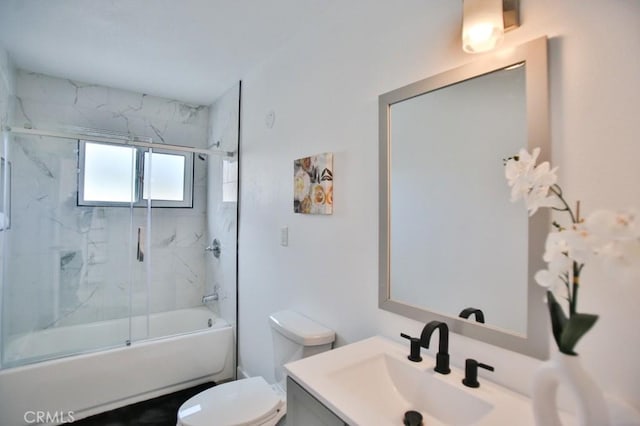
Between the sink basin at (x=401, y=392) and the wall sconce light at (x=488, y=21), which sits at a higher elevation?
the wall sconce light at (x=488, y=21)

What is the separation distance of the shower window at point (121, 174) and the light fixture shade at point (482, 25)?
261 centimetres

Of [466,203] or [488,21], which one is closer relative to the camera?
[488,21]

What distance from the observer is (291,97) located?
1965mm

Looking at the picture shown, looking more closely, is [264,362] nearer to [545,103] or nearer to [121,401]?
[121,401]

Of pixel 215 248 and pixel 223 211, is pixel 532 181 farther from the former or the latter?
pixel 215 248

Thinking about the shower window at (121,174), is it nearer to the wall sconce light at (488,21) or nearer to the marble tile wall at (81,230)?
the marble tile wall at (81,230)

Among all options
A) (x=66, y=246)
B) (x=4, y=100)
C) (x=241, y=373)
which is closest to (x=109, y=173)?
(x=66, y=246)

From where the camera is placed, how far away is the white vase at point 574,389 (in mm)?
576

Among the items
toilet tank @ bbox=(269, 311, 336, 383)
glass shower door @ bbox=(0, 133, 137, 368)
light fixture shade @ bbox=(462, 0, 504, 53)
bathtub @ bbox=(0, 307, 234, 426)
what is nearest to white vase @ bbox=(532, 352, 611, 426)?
light fixture shade @ bbox=(462, 0, 504, 53)

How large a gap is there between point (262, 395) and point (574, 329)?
1.44 meters

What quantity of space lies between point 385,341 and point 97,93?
3145mm

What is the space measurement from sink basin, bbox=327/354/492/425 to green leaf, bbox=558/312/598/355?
40cm

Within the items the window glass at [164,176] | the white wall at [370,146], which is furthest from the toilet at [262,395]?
the window glass at [164,176]

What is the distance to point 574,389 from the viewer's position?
59 cm
